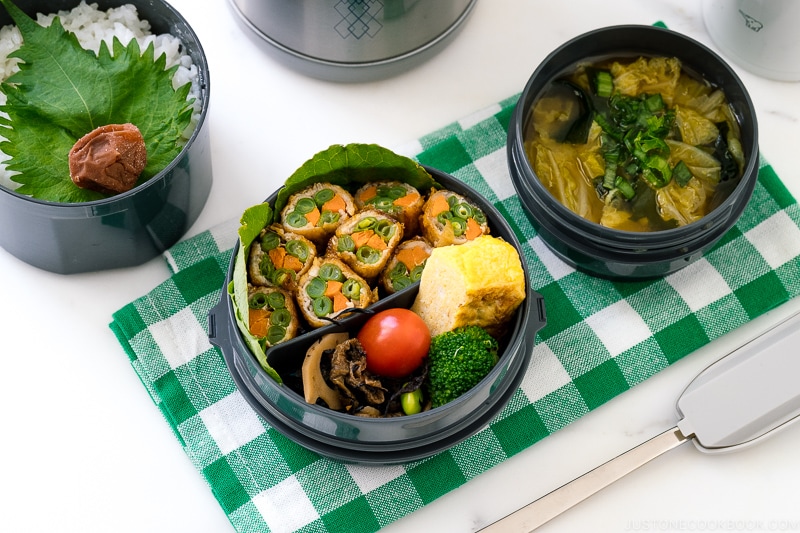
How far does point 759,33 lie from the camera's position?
257 centimetres

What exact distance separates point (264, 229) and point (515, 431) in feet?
2.38

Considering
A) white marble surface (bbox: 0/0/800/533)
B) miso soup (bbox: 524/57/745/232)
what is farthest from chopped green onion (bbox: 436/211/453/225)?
white marble surface (bbox: 0/0/800/533)

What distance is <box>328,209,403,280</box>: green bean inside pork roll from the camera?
2.14m

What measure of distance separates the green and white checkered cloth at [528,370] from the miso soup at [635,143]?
16cm

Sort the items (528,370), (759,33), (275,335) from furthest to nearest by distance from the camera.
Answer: (759,33)
(528,370)
(275,335)

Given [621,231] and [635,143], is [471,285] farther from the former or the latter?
[635,143]

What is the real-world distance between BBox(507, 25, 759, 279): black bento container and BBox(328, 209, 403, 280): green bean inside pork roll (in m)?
0.37

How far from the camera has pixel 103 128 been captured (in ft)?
7.05

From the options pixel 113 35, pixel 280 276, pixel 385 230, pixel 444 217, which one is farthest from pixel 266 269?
pixel 113 35

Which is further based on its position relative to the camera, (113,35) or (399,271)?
(113,35)

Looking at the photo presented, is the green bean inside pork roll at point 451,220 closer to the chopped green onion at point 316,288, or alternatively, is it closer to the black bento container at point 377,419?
the black bento container at point 377,419

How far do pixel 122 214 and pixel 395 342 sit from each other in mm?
679

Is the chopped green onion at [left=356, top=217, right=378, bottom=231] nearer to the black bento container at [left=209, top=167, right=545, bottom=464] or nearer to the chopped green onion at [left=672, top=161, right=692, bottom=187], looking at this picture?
the black bento container at [left=209, top=167, right=545, bottom=464]

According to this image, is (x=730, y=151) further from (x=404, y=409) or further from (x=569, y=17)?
(x=404, y=409)
